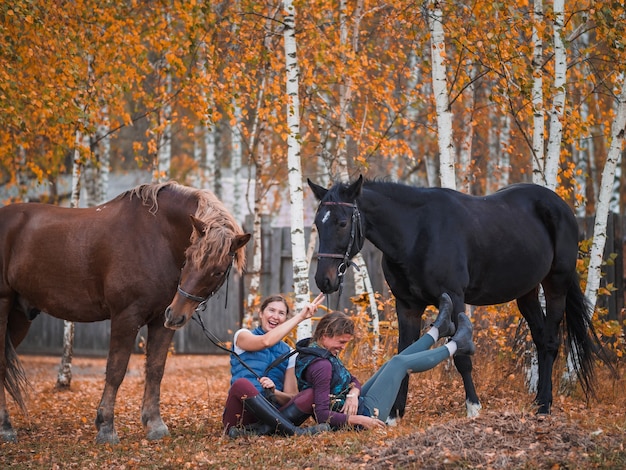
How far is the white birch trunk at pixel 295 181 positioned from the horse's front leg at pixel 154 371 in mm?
1725

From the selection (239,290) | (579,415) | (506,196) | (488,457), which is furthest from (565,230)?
(239,290)

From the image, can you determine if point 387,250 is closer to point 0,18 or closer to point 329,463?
point 329,463

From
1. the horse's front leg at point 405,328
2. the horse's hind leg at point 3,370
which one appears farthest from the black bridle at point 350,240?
the horse's hind leg at point 3,370

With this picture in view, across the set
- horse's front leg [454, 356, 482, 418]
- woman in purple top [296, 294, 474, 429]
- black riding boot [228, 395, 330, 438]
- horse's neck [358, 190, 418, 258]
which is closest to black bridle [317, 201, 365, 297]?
horse's neck [358, 190, 418, 258]

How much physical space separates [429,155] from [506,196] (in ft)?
34.3

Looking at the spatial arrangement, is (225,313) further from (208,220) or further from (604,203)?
→ (208,220)

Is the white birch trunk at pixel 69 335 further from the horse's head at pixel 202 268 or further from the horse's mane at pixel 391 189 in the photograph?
the horse's mane at pixel 391 189

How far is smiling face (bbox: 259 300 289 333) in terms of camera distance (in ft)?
19.6

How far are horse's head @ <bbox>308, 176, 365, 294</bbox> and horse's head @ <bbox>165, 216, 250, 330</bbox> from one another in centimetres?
55

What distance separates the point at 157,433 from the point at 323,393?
4.89 feet

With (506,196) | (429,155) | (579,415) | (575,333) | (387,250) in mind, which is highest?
(429,155)

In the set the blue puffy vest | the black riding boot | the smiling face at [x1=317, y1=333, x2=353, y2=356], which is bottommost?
the black riding boot

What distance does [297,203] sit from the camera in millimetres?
7965

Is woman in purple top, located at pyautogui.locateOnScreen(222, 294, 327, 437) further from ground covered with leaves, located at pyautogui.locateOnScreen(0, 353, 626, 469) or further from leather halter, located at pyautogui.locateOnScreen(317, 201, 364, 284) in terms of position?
leather halter, located at pyautogui.locateOnScreen(317, 201, 364, 284)
